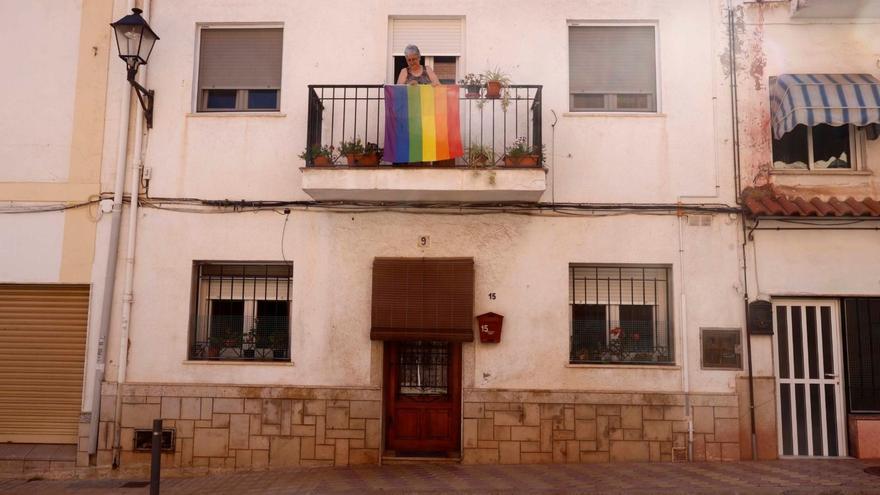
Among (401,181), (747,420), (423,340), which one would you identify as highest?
(401,181)

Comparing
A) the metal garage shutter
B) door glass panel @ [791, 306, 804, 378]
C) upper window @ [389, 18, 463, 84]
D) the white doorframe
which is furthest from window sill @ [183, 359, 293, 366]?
door glass panel @ [791, 306, 804, 378]

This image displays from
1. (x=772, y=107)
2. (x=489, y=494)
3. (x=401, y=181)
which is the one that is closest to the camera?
(x=489, y=494)

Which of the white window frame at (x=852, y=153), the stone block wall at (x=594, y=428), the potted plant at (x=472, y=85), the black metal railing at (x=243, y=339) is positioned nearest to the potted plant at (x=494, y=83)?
the potted plant at (x=472, y=85)

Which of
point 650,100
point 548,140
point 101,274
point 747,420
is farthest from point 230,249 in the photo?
point 747,420

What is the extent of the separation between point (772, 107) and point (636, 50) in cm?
193

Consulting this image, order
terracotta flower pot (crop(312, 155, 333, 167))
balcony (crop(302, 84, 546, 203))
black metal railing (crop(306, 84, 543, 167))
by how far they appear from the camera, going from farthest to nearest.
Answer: black metal railing (crop(306, 84, 543, 167)) < terracotta flower pot (crop(312, 155, 333, 167)) < balcony (crop(302, 84, 546, 203))

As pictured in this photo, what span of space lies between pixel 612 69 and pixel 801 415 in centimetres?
516

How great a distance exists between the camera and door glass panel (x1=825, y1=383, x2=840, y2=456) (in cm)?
797

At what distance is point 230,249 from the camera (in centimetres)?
830

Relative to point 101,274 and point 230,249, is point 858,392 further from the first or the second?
point 101,274

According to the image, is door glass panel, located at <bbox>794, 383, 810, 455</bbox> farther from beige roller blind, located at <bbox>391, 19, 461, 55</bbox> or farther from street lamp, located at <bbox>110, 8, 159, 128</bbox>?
street lamp, located at <bbox>110, 8, 159, 128</bbox>

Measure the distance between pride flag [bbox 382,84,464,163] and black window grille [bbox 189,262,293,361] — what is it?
225 centimetres

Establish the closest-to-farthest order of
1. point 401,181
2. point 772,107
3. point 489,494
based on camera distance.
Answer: point 489,494
point 401,181
point 772,107

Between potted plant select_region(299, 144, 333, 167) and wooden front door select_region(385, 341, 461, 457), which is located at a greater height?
potted plant select_region(299, 144, 333, 167)
